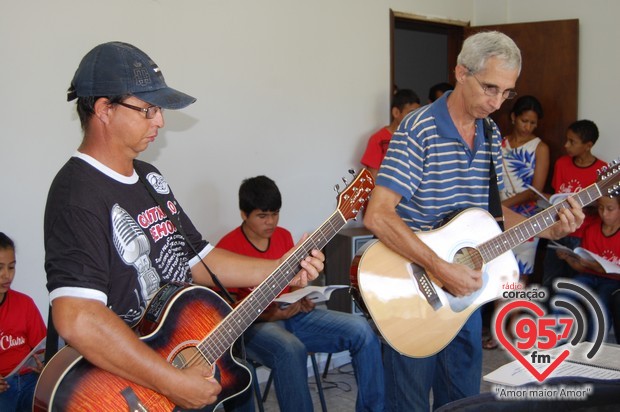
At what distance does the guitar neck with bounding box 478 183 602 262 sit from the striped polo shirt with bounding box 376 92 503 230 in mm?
178

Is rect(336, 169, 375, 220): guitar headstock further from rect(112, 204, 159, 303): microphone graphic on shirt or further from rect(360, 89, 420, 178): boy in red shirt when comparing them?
rect(360, 89, 420, 178): boy in red shirt

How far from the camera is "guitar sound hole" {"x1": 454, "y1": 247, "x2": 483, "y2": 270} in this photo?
269 centimetres

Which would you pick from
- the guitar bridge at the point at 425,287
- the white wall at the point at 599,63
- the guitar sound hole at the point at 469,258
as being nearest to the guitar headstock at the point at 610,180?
the guitar sound hole at the point at 469,258

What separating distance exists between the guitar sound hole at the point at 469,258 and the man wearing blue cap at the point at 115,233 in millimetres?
1101

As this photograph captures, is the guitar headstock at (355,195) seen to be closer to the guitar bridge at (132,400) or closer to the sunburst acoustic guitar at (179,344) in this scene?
the sunburst acoustic guitar at (179,344)

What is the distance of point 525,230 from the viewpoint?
2.77 m

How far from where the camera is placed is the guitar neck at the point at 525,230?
107 inches

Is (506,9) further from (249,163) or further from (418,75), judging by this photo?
(249,163)

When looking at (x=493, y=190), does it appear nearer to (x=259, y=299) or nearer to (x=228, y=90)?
(x=259, y=299)

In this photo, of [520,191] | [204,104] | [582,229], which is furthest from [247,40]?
[582,229]

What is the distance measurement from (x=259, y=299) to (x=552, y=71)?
14.3 ft

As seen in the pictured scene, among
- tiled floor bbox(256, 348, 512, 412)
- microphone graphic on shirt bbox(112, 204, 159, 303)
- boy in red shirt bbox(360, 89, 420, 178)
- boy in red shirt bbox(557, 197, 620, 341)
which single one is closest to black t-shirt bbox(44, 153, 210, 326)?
microphone graphic on shirt bbox(112, 204, 159, 303)

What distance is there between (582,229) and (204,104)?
2950 mm

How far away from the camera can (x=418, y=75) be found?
8.59 m
